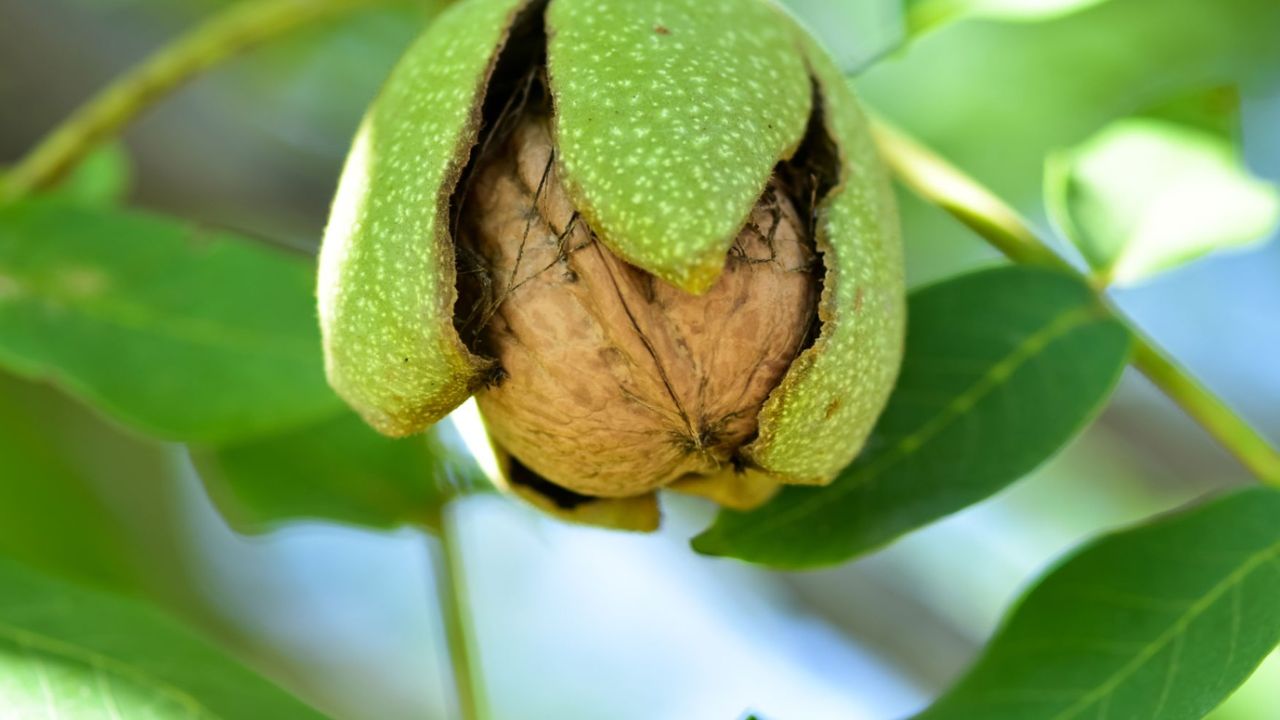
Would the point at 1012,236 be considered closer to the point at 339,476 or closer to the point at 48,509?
the point at 339,476

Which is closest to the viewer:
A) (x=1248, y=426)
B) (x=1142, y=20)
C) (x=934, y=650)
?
(x=1248, y=426)

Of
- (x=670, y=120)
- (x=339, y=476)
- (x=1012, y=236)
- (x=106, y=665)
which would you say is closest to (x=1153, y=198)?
(x=1012, y=236)

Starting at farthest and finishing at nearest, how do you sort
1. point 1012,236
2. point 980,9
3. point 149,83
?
point 149,83 < point 980,9 < point 1012,236

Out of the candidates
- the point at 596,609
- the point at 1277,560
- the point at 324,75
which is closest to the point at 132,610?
the point at 1277,560

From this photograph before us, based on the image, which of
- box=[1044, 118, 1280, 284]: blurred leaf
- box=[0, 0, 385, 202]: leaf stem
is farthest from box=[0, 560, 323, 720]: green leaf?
box=[1044, 118, 1280, 284]: blurred leaf

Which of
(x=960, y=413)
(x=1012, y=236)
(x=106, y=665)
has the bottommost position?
(x=960, y=413)

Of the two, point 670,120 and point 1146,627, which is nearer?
point 670,120

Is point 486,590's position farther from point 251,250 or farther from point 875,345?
point 875,345
